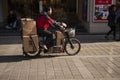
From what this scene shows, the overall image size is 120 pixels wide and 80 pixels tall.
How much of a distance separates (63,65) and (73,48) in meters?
1.90

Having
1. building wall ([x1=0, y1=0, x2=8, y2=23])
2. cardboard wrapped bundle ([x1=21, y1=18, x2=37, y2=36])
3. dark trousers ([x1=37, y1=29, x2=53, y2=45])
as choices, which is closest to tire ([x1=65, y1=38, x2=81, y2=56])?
dark trousers ([x1=37, y1=29, x2=53, y2=45])

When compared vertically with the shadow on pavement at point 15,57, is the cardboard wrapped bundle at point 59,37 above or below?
above

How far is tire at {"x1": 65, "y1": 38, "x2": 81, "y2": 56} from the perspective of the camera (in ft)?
41.9

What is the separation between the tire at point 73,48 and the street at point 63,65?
0.20 meters

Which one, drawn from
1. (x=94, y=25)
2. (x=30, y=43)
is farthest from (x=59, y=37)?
(x=94, y=25)

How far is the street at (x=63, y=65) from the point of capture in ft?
31.5

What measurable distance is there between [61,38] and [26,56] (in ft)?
4.55

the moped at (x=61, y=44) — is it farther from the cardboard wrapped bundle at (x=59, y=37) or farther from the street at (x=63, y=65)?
the street at (x=63, y=65)

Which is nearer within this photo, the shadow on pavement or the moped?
the shadow on pavement

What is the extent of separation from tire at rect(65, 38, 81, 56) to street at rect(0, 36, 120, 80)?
0.67ft

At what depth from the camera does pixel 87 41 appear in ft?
55.9

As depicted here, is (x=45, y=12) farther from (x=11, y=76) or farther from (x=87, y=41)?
(x=87, y=41)

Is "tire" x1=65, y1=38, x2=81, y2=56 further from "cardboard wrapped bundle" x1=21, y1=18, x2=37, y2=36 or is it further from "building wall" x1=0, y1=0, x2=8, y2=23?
"building wall" x1=0, y1=0, x2=8, y2=23

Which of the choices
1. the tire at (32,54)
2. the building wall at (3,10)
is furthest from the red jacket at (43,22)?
the building wall at (3,10)
